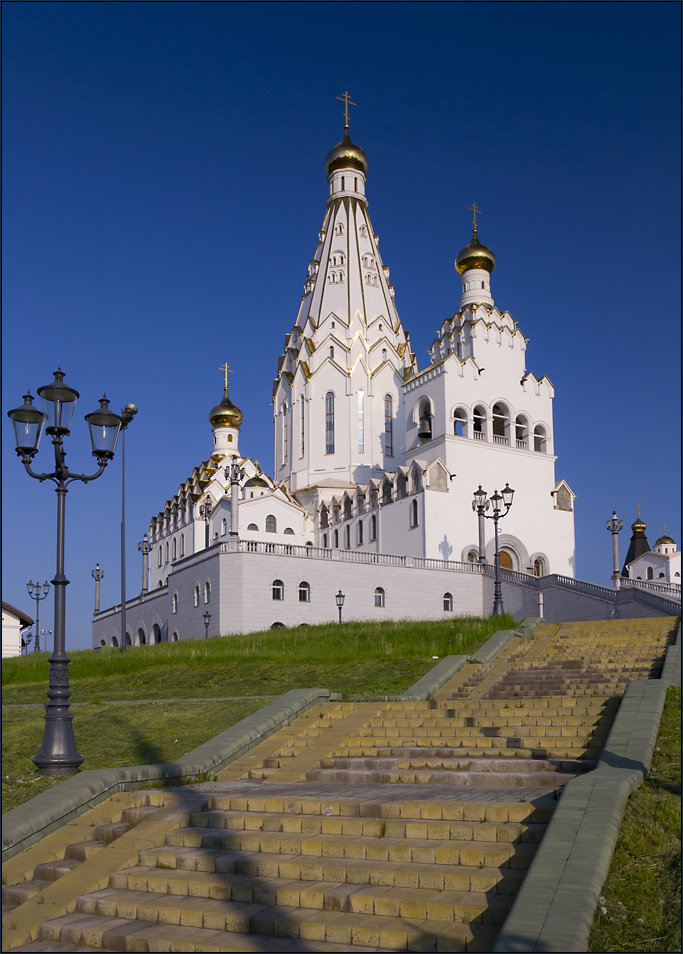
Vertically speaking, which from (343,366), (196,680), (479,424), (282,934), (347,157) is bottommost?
(282,934)

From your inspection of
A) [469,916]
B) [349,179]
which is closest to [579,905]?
[469,916]

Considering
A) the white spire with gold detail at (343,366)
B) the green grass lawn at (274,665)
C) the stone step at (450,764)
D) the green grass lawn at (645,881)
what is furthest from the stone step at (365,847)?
the white spire with gold detail at (343,366)

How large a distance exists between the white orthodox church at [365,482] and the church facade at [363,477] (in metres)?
0.09

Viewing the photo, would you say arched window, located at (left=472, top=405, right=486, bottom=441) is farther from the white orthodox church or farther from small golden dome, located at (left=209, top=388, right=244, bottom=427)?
small golden dome, located at (left=209, top=388, right=244, bottom=427)

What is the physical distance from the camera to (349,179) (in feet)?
201

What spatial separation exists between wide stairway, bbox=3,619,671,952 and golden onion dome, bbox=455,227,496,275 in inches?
1649

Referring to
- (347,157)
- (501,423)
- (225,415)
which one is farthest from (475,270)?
(225,415)

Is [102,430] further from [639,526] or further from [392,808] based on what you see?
[639,526]

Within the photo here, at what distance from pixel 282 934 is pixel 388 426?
49384 mm

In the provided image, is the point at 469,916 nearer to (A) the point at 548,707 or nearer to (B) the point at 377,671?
(A) the point at 548,707

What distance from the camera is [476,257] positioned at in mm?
52438

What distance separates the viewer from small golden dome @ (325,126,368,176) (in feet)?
202

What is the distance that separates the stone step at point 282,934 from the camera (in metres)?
6.78

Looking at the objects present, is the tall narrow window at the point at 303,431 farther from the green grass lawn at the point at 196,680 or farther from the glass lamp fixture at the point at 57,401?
the glass lamp fixture at the point at 57,401
